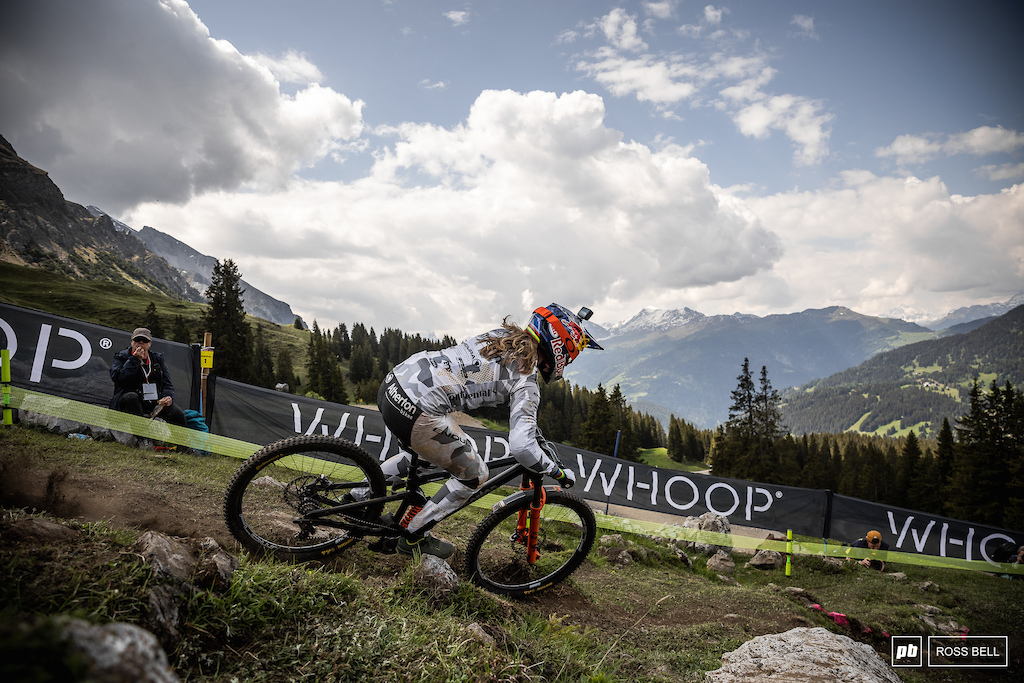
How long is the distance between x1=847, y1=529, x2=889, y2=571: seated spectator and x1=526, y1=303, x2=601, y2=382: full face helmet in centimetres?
1461

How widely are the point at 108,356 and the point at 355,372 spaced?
88077mm

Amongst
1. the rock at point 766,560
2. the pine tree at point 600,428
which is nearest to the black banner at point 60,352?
the rock at point 766,560

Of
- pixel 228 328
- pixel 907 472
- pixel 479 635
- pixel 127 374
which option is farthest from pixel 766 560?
pixel 907 472

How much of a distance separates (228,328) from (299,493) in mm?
Result: 56881

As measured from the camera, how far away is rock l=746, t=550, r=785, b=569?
42.1 ft

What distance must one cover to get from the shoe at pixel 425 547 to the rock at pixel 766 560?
38.4ft

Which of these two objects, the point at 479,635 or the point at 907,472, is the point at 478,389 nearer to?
the point at 479,635

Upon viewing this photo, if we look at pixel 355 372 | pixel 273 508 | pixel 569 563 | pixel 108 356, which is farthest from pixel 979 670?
pixel 355 372

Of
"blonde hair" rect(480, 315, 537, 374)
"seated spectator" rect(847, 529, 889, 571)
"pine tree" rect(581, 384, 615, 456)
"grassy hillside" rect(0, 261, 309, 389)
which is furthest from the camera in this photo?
"grassy hillside" rect(0, 261, 309, 389)

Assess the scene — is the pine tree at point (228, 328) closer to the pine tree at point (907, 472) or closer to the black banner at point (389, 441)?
the black banner at point (389, 441)

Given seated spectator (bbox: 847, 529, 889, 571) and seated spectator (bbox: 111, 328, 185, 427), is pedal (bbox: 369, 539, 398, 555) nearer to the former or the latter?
seated spectator (bbox: 111, 328, 185, 427)

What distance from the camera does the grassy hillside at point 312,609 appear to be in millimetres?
2209

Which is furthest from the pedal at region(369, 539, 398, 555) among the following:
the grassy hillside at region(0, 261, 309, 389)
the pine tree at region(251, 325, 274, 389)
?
the grassy hillside at region(0, 261, 309, 389)

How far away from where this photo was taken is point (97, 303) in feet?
300
